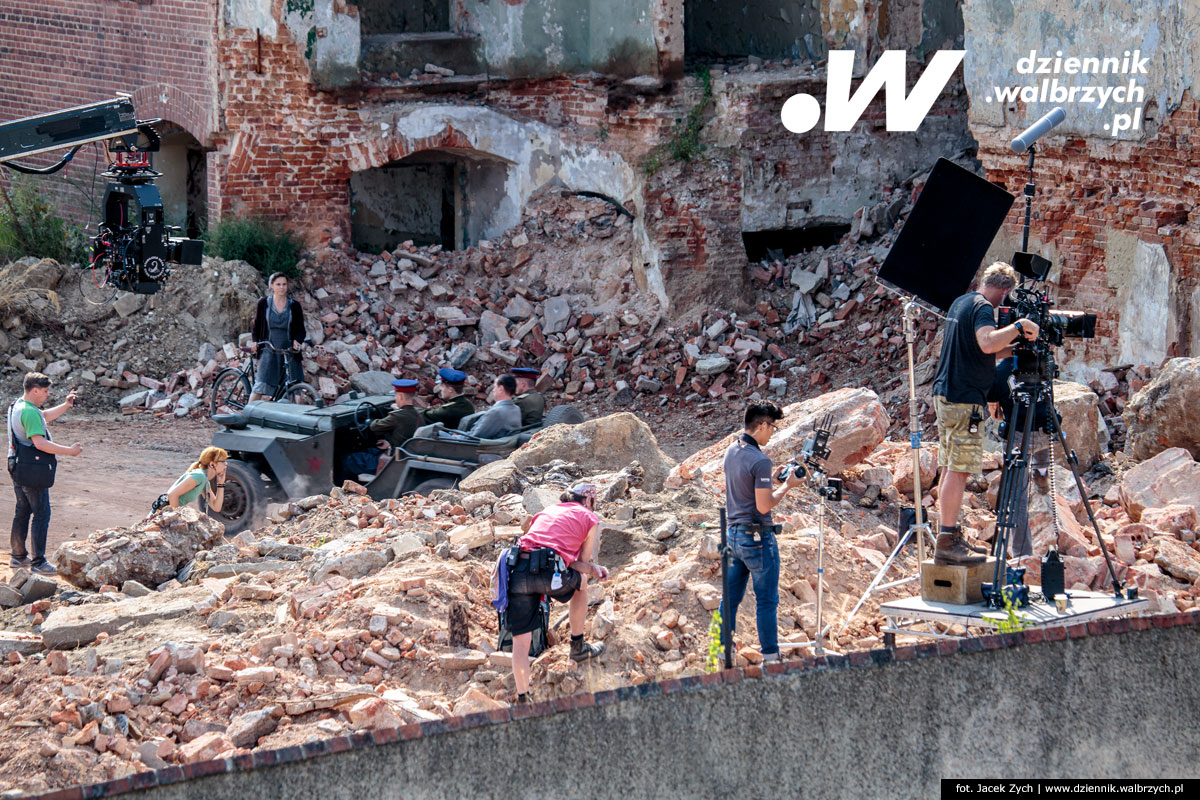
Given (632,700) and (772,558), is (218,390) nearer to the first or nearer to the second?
(772,558)

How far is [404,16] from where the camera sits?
1894 centimetres

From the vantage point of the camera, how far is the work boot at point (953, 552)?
6.74 m

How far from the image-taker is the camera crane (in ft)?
35.4

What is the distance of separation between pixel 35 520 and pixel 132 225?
2.67 metres

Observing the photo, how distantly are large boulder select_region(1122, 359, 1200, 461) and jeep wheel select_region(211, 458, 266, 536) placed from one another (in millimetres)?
7342

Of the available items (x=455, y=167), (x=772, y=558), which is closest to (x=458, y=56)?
(x=455, y=167)

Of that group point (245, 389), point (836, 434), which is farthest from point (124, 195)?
point (836, 434)

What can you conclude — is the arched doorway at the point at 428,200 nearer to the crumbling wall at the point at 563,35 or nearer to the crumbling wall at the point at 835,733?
the crumbling wall at the point at 563,35

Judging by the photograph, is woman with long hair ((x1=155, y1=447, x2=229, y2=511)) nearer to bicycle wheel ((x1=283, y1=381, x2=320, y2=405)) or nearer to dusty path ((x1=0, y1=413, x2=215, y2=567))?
dusty path ((x1=0, y1=413, x2=215, y2=567))

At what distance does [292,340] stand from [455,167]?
6.24m

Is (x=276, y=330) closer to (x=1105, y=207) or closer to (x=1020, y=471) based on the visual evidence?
(x=1105, y=207)
